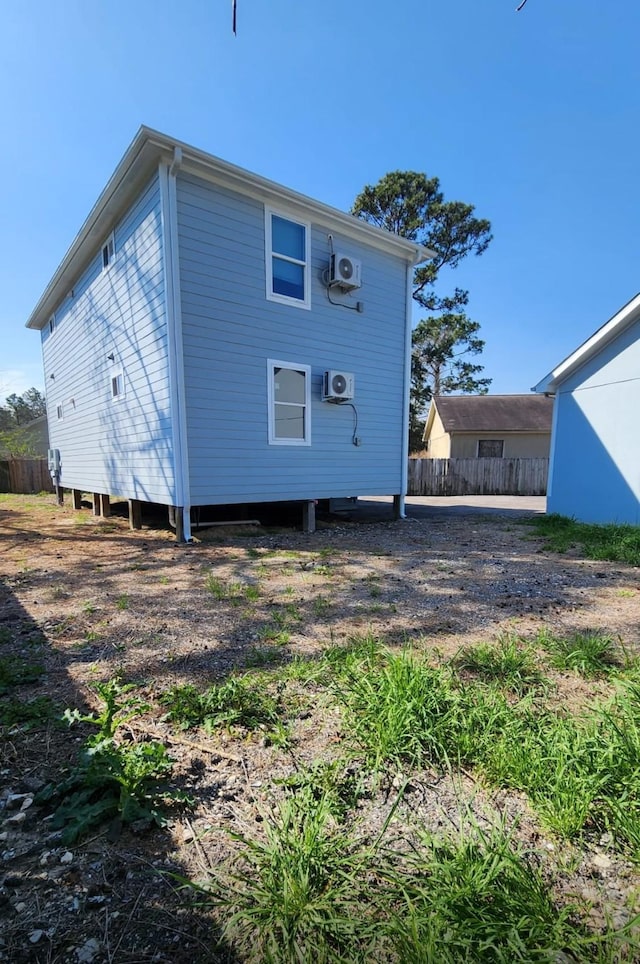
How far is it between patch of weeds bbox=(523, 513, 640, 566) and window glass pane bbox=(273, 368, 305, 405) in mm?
Result: 4691

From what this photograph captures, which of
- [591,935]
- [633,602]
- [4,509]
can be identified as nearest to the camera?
[591,935]

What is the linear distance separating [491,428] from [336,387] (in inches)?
619

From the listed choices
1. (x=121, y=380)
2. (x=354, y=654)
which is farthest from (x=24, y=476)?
(x=354, y=654)

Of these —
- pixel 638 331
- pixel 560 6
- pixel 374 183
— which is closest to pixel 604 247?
pixel 374 183

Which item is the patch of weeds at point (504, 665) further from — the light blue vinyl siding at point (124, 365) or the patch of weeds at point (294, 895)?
the light blue vinyl siding at point (124, 365)

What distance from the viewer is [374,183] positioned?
57.4ft

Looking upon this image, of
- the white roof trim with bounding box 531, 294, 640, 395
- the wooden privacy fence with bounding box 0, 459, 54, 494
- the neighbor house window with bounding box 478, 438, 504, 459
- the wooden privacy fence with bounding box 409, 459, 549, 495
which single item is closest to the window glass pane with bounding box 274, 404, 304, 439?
the white roof trim with bounding box 531, 294, 640, 395

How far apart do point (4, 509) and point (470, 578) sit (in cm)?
1179

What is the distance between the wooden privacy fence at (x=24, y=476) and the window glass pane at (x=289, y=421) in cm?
1312

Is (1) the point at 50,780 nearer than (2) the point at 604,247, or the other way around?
(1) the point at 50,780

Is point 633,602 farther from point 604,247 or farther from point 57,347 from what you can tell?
point 604,247

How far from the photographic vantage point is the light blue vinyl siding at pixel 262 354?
19.4 ft

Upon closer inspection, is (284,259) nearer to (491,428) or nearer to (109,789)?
(109,789)

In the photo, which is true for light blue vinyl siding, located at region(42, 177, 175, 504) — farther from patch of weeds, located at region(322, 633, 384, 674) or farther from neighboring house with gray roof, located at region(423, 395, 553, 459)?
neighboring house with gray roof, located at region(423, 395, 553, 459)
